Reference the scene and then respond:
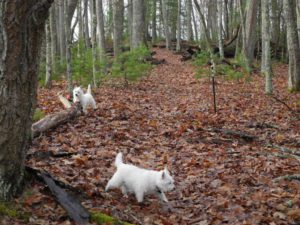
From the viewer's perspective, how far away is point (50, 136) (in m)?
8.33

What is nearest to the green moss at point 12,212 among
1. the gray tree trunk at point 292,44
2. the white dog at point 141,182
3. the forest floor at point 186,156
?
the forest floor at point 186,156

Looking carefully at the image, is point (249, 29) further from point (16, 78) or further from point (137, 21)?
point (16, 78)

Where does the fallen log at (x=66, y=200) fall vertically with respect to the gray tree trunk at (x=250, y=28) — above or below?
below

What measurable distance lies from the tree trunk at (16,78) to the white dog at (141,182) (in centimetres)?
152

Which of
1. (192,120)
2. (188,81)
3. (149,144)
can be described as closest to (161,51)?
(188,81)

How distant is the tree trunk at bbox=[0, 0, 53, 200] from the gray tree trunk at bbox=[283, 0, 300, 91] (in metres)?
11.3

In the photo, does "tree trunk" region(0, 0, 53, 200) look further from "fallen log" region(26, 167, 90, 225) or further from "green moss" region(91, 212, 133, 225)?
"green moss" region(91, 212, 133, 225)

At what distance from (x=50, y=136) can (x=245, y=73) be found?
13142mm

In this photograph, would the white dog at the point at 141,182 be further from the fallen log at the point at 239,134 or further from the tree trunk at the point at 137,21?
the tree trunk at the point at 137,21

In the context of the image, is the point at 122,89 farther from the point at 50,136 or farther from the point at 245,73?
the point at 50,136

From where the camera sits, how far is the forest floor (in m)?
5.46

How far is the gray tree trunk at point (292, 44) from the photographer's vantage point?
13.9 meters

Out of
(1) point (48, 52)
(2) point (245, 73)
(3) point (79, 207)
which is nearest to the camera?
(3) point (79, 207)

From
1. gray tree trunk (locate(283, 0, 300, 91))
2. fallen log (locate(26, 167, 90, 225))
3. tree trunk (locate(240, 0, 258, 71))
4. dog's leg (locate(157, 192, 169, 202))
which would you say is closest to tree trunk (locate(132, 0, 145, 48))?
tree trunk (locate(240, 0, 258, 71))
